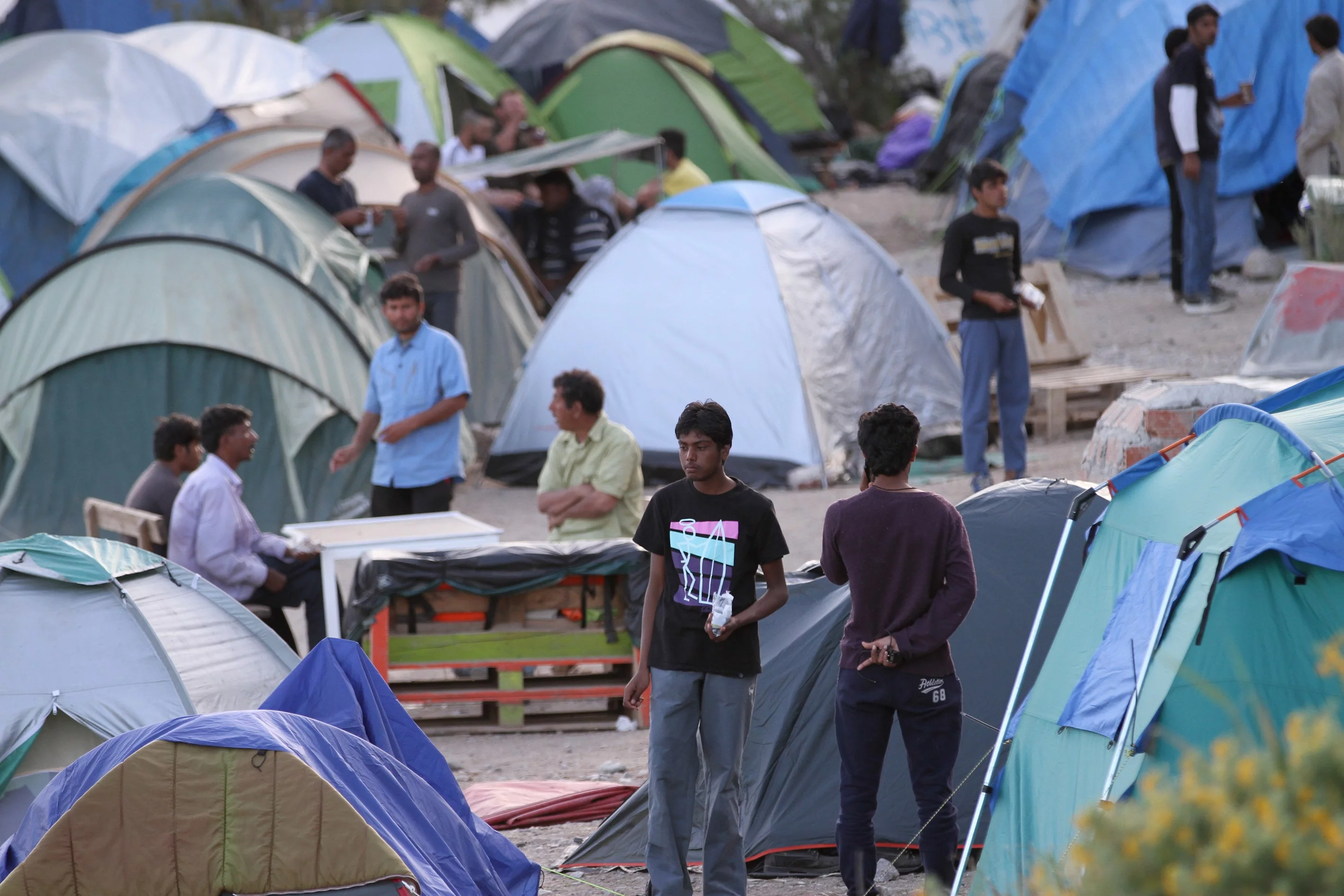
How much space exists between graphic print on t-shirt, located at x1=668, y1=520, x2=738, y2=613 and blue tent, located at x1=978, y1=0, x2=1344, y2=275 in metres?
9.41

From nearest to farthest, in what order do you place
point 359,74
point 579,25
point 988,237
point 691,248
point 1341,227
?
point 988,237 → point 1341,227 → point 691,248 → point 359,74 → point 579,25

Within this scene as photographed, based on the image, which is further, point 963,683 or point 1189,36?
point 1189,36

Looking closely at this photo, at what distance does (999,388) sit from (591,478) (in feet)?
8.35

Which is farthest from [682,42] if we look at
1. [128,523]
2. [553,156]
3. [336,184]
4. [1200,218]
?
[128,523]

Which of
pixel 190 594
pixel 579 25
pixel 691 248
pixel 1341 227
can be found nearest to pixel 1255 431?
pixel 190 594

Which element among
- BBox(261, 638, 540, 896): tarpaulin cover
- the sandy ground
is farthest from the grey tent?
BBox(261, 638, 540, 896): tarpaulin cover

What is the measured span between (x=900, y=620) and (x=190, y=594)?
3008 millimetres

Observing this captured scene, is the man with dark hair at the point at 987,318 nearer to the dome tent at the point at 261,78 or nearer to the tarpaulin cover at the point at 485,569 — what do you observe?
the tarpaulin cover at the point at 485,569

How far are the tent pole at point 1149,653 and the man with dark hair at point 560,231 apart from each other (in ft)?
29.7

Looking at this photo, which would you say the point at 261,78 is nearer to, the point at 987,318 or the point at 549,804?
the point at 987,318

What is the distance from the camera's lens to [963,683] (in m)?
4.89

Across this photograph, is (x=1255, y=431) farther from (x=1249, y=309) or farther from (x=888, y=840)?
(x=1249, y=309)

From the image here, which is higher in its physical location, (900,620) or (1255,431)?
(1255,431)

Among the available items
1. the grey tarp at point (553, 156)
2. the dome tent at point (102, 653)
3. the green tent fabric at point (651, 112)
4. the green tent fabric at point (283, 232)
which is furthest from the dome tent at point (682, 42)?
the dome tent at point (102, 653)
